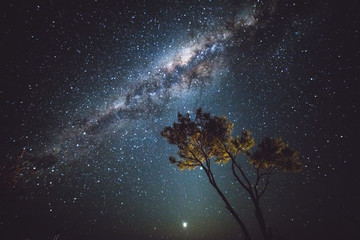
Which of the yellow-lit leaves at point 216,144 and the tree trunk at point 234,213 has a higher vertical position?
the yellow-lit leaves at point 216,144

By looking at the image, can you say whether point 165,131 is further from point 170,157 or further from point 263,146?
point 263,146

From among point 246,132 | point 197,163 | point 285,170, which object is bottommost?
point 285,170

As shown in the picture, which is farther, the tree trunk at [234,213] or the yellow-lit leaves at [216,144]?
the yellow-lit leaves at [216,144]

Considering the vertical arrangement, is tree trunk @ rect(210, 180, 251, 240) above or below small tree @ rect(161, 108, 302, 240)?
below

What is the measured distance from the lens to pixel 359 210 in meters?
83.9

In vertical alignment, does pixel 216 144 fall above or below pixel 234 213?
above

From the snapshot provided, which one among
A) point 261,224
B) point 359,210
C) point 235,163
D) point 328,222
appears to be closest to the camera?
point 261,224

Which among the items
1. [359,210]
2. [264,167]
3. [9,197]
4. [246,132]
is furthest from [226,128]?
[359,210]

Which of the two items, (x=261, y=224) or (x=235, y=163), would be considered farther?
(x=235, y=163)

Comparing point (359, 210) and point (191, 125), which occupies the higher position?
point (359, 210)

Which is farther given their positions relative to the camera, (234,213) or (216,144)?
(216,144)

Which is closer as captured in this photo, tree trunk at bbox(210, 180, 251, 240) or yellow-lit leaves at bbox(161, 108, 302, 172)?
tree trunk at bbox(210, 180, 251, 240)

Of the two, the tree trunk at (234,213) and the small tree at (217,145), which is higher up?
the small tree at (217,145)

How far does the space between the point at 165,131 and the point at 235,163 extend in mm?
5758
